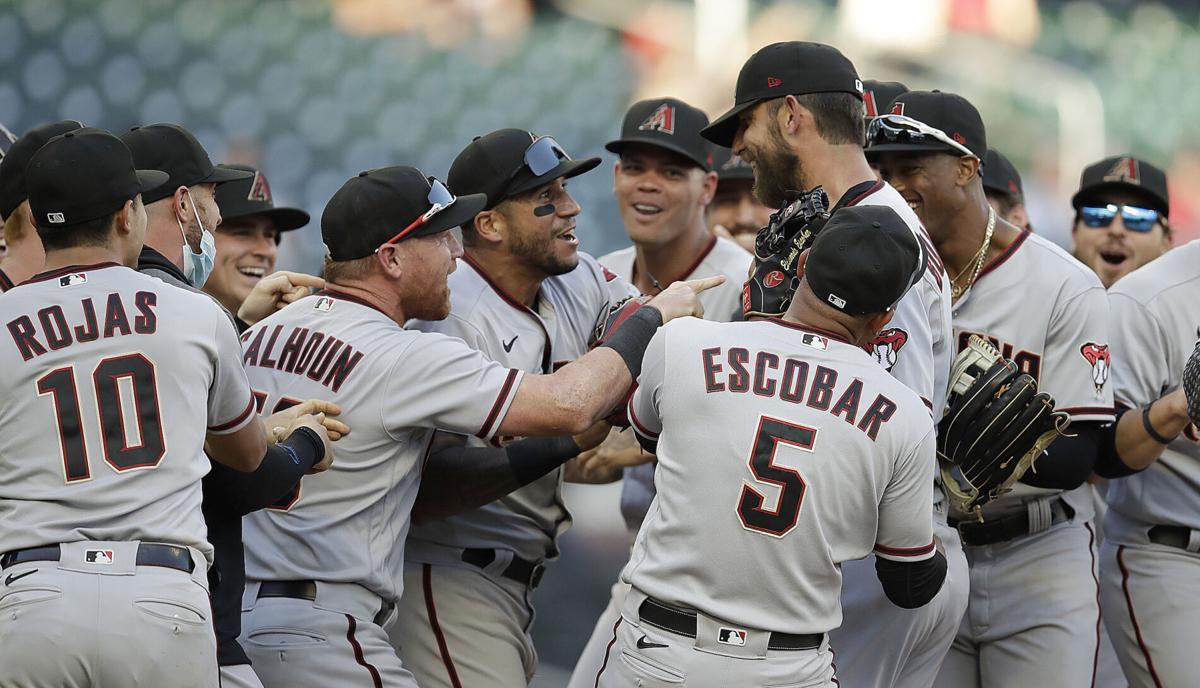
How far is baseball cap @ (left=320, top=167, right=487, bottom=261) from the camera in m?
3.81

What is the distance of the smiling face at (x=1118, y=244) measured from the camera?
6336 millimetres

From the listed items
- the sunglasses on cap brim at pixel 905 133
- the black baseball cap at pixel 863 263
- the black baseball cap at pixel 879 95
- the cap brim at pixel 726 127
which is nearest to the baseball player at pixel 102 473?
the black baseball cap at pixel 863 263

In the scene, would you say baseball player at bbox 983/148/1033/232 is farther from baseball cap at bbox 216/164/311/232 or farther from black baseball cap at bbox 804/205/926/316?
baseball cap at bbox 216/164/311/232

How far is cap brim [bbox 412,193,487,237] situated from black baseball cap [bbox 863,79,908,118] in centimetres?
174

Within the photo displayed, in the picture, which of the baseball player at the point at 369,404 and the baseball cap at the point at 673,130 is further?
the baseball cap at the point at 673,130

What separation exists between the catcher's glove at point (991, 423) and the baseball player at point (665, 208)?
5.45 feet

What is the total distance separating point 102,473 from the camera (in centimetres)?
291

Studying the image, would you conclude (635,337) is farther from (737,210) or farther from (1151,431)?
(737,210)

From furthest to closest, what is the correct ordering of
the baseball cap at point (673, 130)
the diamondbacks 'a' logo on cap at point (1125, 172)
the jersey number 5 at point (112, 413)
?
1. the diamondbacks 'a' logo on cap at point (1125, 172)
2. the baseball cap at point (673, 130)
3. the jersey number 5 at point (112, 413)

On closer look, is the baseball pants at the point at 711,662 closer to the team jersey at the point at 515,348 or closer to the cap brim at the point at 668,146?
the team jersey at the point at 515,348

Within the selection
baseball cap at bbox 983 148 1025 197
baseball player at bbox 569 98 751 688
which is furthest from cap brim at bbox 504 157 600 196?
baseball cap at bbox 983 148 1025 197

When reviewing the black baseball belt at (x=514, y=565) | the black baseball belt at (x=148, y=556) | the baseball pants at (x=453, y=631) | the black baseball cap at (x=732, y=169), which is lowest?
the baseball pants at (x=453, y=631)

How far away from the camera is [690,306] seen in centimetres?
387

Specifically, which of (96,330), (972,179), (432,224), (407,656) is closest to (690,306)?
(432,224)
